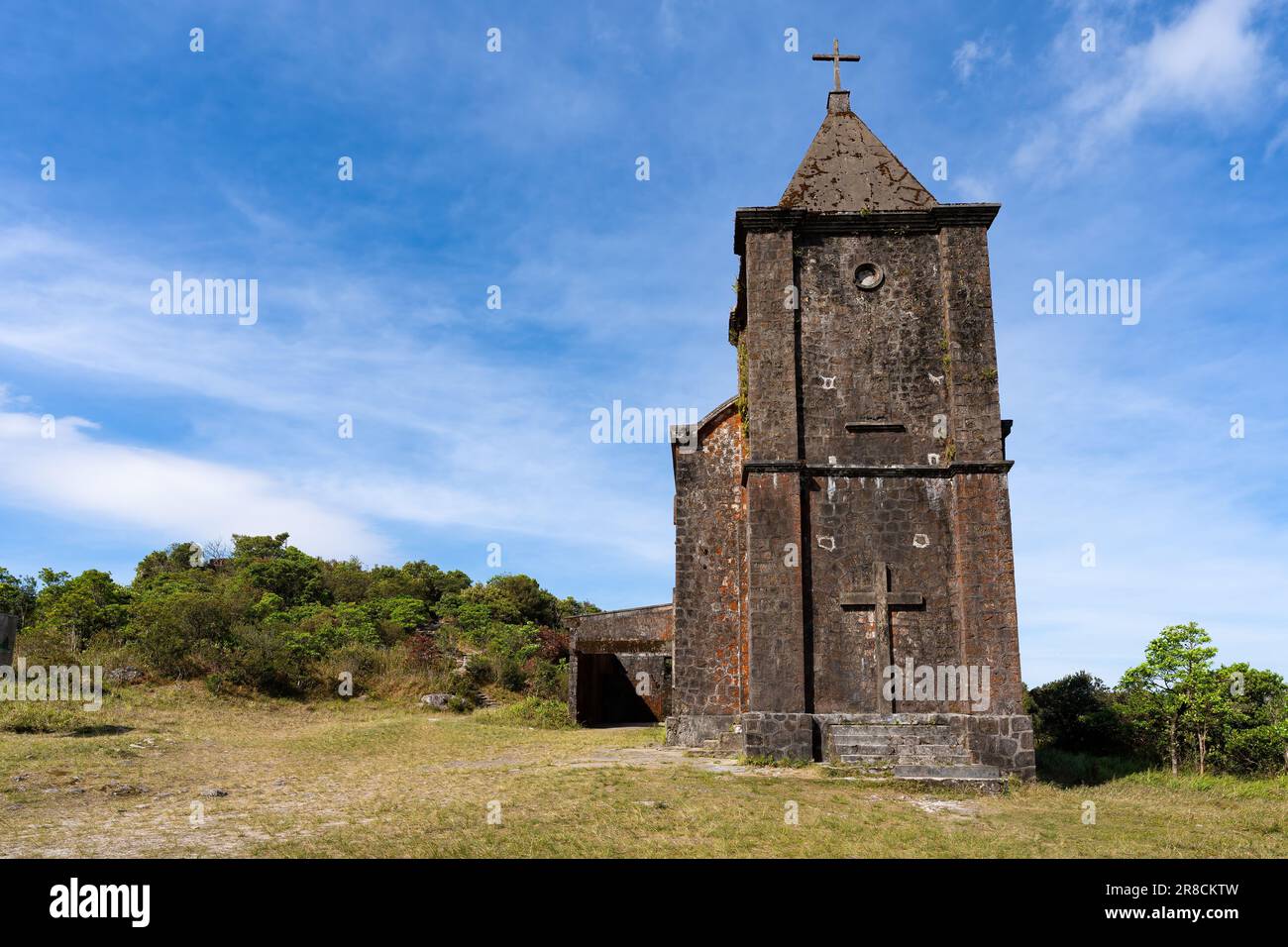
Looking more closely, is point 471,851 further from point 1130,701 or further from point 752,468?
point 1130,701

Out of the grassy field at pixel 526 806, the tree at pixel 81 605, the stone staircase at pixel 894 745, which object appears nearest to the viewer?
the grassy field at pixel 526 806

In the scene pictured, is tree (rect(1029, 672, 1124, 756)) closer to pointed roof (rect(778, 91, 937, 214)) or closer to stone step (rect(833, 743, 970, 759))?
stone step (rect(833, 743, 970, 759))

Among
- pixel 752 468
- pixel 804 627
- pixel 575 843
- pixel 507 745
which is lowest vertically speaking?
pixel 507 745

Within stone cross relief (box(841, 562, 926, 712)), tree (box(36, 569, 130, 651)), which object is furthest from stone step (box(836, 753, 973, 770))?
tree (box(36, 569, 130, 651))

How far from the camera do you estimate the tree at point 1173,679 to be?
16.0 meters

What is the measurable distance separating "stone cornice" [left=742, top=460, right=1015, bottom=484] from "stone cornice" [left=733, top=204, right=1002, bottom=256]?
15.3 ft

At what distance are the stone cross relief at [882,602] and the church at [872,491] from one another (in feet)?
0.09

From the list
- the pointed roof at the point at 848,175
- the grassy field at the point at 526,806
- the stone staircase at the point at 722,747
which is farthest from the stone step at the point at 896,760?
the pointed roof at the point at 848,175

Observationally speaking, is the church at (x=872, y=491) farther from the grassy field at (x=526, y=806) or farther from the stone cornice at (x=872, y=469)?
the grassy field at (x=526, y=806)

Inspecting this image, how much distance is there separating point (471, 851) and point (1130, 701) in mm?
14719

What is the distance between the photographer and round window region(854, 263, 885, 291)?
53.0 ft

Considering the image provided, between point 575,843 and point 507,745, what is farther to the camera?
point 507,745
